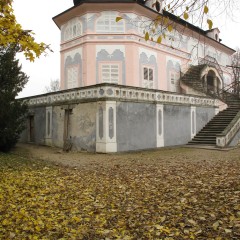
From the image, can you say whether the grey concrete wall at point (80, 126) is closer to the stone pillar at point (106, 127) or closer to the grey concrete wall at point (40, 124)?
the stone pillar at point (106, 127)

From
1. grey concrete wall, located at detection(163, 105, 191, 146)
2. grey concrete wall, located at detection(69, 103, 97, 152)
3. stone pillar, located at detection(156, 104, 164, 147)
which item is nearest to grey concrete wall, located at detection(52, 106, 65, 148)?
grey concrete wall, located at detection(69, 103, 97, 152)

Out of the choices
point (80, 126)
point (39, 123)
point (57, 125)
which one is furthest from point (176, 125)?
point (39, 123)

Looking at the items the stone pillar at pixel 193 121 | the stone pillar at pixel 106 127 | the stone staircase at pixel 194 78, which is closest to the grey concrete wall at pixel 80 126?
the stone pillar at pixel 106 127

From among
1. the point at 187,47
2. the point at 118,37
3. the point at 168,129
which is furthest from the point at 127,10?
the point at 168,129

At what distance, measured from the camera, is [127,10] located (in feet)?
67.9

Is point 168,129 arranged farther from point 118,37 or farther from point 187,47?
point 187,47

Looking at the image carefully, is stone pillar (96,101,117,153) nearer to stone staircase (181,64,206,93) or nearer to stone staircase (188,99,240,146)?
stone staircase (188,99,240,146)

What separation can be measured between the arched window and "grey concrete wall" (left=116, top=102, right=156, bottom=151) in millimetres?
9514

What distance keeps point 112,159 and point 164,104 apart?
6022mm

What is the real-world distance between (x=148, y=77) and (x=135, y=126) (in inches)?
313

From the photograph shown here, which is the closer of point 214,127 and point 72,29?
point 214,127

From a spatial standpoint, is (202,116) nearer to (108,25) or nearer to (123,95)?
(123,95)

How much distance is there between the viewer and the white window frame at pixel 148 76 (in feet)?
70.6

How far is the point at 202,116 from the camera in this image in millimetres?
19672
